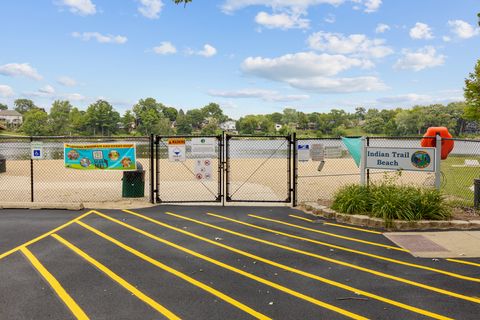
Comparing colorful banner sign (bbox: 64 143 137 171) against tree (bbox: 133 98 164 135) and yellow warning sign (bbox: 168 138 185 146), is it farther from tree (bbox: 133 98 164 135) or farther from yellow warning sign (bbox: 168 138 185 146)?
tree (bbox: 133 98 164 135)

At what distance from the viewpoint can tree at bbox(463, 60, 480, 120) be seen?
33.2 metres

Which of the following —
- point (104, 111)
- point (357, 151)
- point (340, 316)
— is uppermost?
point (104, 111)

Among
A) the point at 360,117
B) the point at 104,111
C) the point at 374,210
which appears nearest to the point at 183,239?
the point at 374,210

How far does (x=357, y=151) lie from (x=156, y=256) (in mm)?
6584

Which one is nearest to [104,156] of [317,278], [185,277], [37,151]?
[37,151]

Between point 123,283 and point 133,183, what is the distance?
7214 mm

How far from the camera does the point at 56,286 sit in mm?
5020

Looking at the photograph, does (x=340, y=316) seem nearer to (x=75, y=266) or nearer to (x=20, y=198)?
(x=75, y=266)

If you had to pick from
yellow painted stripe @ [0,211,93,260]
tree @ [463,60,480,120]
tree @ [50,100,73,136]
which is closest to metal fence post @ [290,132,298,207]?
yellow painted stripe @ [0,211,93,260]

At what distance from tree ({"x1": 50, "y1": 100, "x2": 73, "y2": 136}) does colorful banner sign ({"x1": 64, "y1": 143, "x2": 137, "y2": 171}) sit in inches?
4543

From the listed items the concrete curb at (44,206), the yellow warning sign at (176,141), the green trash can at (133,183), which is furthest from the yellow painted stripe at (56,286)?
the green trash can at (133,183)

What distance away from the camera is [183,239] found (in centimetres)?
735

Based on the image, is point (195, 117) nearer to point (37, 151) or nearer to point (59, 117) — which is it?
point (59, 117)

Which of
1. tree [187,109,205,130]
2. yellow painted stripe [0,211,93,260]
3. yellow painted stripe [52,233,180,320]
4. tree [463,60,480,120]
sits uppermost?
tree [187,109,205,130]
